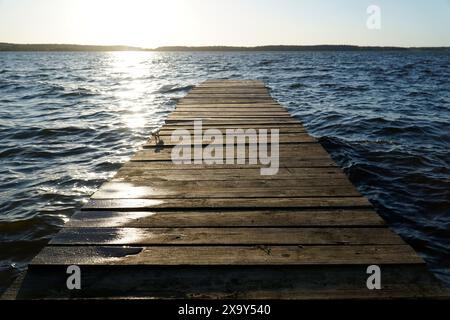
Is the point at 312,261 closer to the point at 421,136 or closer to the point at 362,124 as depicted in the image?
the point at 421,136

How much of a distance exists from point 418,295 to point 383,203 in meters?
3.83

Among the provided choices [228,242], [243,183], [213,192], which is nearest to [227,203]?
[213,192]

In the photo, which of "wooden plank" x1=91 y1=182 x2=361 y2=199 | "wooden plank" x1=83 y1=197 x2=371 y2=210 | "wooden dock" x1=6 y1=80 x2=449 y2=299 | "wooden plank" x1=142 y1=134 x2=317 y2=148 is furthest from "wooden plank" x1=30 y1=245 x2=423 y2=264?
"wooden plank" x1=142 y1=134 x2=317 y2=148

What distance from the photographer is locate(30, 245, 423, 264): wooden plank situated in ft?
8.30

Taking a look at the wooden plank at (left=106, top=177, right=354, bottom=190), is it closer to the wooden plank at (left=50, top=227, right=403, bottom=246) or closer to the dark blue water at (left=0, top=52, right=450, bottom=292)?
the wooden plank at (left=50, top=227, right=403, bottom=246)

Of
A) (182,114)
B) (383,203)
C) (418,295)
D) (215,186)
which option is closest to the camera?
(418,295)

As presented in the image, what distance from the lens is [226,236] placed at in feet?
9.51

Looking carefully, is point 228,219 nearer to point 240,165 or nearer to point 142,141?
point 240,165

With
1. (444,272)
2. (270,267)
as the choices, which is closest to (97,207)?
(270,267)

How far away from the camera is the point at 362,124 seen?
36.7 ft

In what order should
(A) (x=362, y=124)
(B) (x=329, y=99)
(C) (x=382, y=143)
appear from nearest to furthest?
(C) (x=382, y=143)
(A) (x=362, y=124)
(B) (x=329, y=99)

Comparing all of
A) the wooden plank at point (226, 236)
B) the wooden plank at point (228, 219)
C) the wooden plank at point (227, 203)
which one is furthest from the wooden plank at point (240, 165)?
the wooden plank at point (226, 236)

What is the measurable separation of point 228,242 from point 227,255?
189 millimetres
